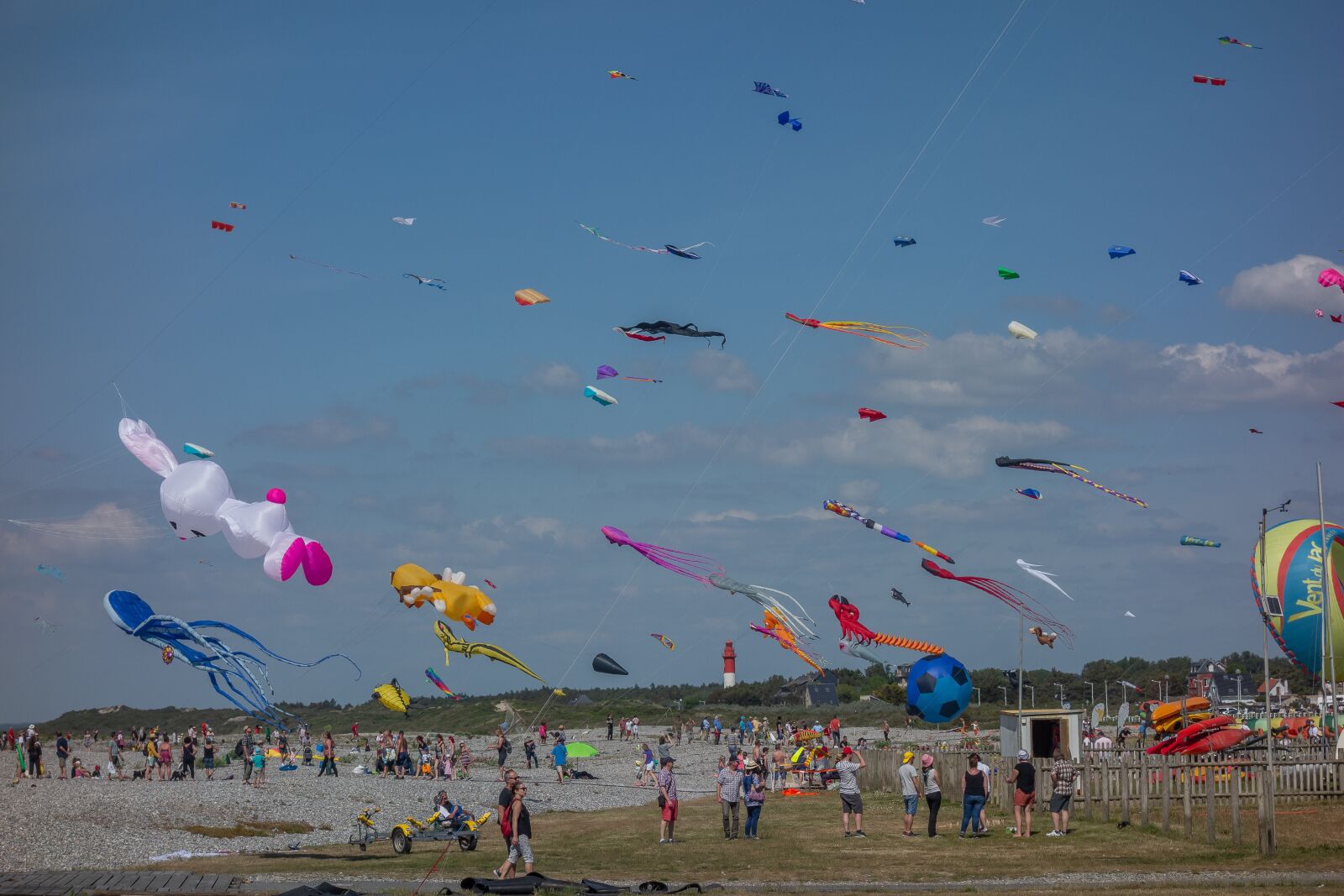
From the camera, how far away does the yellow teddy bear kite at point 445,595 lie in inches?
942

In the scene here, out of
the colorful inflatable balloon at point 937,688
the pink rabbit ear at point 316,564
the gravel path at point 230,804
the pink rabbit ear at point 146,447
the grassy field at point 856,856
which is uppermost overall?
the pink rabbit ear at point 146,447

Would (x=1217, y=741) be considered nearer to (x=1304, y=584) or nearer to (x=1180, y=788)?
(x=1180, y=788)

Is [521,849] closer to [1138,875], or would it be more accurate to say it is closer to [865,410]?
[1138,875]

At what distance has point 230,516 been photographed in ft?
71.8

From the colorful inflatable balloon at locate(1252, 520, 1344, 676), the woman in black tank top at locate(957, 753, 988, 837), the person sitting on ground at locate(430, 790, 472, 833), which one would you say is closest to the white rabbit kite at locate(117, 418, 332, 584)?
the person sitting on ground at locate(430, 790, 472, 833)

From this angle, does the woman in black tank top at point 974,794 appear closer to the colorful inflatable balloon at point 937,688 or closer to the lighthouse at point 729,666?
the colorful inflatable balloon at point 937,688

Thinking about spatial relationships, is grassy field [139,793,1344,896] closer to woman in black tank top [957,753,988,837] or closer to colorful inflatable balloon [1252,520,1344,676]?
woman in black tank top [957,753,988,837]

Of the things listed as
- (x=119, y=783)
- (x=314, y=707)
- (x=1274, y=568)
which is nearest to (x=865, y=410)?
(x=1274, y=568)

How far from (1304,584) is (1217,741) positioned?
18358mm

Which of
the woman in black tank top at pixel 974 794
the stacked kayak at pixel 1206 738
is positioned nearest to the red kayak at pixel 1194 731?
the stacked kayak at pixel 1206 738

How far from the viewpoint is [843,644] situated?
33406 millimetres

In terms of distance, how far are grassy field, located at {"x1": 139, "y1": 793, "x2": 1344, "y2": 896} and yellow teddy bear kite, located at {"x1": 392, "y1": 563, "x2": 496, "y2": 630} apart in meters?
3.79

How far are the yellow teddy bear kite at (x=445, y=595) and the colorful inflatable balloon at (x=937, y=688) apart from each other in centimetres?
1090

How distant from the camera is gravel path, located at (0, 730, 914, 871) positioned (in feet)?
71.7
